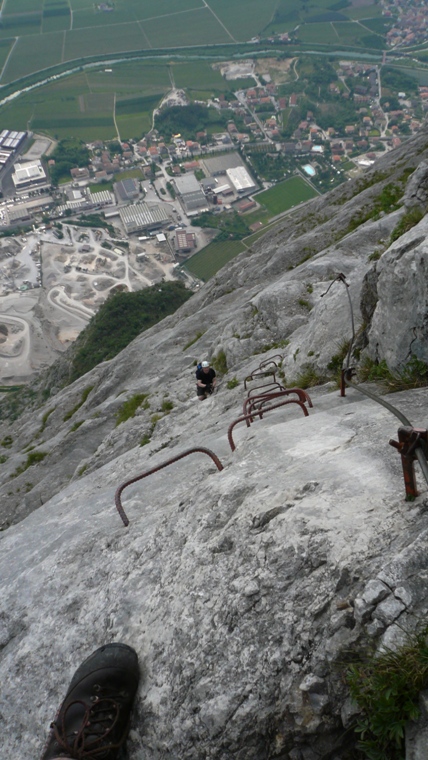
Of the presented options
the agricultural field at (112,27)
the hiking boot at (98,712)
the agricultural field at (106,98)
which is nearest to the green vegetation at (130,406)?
the hiking boot at (98,712)

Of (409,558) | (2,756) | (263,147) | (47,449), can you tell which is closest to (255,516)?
(409,558)

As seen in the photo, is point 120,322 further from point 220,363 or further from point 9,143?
point 9,143

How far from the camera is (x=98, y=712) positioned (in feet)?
16.6

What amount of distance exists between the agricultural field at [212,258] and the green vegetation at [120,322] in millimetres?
29795

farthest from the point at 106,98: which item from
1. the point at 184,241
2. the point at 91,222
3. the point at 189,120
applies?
the point at 184,241

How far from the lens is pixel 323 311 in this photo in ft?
46.0

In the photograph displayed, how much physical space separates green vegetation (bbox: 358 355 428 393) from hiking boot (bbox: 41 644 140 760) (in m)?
5.75

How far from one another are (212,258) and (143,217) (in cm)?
1832

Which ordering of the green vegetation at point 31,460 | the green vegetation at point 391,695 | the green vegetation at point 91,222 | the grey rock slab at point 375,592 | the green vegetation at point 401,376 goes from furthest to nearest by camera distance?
the green vegetation at point 91,222
the green vegetation at point 31,460
the green vegetation at point 401,376
the grey rock slab at point 375,592
the green vegetation at point 391,695

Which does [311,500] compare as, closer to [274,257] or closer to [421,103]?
[274,257]

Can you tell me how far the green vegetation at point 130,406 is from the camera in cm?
2069

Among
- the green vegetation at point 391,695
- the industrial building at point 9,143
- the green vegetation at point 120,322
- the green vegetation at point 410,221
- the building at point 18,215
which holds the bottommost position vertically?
the green vegetation at point 391,695

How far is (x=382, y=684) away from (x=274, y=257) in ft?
86.5

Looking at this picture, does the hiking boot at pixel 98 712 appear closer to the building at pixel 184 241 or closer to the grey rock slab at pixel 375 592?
the grey rock slab at pixel 375 592
